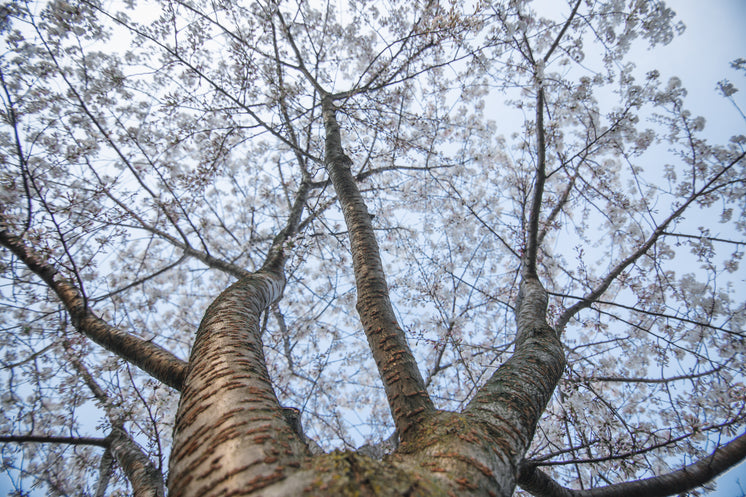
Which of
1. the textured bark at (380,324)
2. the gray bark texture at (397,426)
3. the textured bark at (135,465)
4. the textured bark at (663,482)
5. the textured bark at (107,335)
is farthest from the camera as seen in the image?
the textured bark at (135,465)

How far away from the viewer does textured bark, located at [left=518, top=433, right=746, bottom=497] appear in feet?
4.50

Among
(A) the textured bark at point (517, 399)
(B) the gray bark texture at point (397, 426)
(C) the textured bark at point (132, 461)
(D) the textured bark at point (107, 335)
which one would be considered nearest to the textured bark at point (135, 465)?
(C) the textured bark at point (132, 461)

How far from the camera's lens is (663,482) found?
1.40 meters

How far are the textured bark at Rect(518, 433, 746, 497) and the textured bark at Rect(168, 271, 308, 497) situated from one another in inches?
47.1

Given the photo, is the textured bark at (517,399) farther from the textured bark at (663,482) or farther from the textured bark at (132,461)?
the textured bark at (132,461)

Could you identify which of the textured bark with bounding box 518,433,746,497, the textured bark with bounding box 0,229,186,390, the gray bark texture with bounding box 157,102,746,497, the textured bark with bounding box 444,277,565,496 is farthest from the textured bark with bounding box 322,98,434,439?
the textured bark with bounding box 0,229,186,390

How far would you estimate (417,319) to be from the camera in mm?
Answer: 6316

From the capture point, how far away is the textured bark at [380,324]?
1255mm

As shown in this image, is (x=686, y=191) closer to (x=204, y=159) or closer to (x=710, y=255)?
(x=710, y=255)

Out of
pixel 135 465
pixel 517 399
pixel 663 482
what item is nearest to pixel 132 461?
pixel 135 465

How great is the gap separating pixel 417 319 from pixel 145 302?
17.3 feet

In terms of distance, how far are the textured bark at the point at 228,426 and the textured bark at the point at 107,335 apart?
486mm

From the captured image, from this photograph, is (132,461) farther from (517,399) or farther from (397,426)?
(517,399)

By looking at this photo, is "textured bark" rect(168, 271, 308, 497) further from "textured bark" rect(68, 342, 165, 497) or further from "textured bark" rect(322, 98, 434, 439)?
"textured bark" rect(68, 342, 165, 497)
